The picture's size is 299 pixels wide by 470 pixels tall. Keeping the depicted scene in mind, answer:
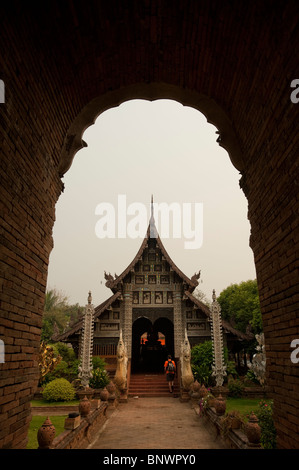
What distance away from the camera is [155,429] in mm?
8641

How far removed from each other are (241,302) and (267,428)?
25.2 m

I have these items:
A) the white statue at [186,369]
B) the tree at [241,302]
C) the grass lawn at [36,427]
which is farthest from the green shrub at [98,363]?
the tree at [241,302]

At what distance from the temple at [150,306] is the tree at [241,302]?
10210mm

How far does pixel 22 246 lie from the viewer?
141 inches

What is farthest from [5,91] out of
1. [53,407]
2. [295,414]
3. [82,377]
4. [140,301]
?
[140,301]

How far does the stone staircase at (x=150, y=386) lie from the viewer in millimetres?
15141


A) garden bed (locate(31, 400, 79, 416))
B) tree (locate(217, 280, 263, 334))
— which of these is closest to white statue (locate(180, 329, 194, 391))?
garden bed (locate(31, 400, 79, 416))

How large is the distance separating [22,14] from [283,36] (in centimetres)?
269

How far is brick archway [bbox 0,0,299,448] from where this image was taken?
327cm

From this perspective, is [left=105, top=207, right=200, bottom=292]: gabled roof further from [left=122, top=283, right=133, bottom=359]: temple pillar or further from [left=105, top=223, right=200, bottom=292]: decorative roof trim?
[left=122, top=283, right=133, bottom=359]: temple pillar

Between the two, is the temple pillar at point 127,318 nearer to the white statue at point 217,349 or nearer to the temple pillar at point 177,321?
the temple pillar at point 177,321

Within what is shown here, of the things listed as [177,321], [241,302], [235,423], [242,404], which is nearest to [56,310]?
[241,302]

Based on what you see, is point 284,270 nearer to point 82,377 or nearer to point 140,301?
point 82,377

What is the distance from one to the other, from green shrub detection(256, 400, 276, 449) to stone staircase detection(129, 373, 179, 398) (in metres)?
9.21
